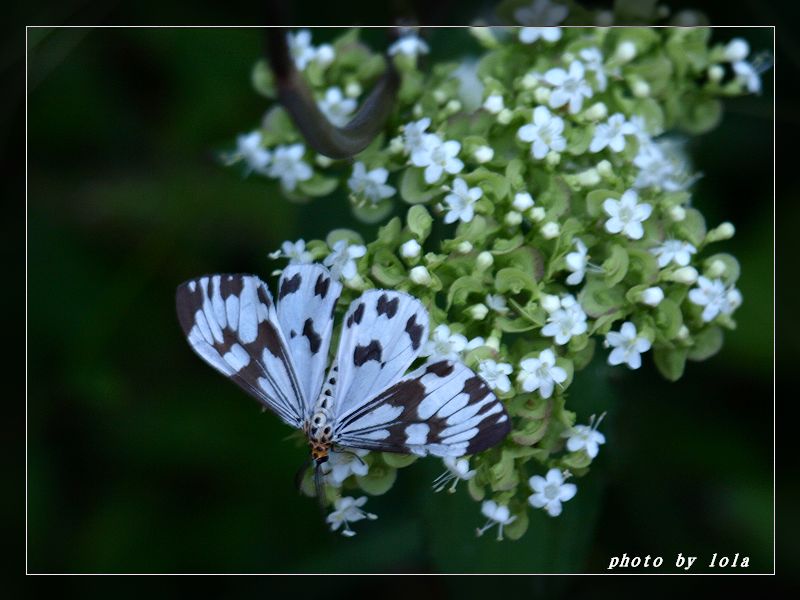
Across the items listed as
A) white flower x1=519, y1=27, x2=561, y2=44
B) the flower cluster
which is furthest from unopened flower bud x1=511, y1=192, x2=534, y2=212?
white flower x1=519, y1=27, x2=561, y2=44

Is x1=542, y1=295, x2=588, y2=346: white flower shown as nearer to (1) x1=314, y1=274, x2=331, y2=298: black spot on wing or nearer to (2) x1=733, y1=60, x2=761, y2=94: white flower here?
(1) x1=314, y1=274, x2=331, y2=298: black spot on wing

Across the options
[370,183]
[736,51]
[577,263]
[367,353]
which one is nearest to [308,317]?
[367,353]

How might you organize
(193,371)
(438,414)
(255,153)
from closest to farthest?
1. (438,414)
2. (255,153)
3. (193,371)

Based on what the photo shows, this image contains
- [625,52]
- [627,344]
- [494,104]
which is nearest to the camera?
[627,344]

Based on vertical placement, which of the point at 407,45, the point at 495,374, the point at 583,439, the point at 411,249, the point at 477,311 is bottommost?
the point at 583,439

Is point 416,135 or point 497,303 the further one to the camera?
point 416,135

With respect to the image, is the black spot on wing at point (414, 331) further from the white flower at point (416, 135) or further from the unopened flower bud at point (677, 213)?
the unopened flower bud at point (677, 213)

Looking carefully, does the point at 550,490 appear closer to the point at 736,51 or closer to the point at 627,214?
the point at 627,214

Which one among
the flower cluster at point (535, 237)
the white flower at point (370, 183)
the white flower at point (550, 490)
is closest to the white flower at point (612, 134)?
the flower cluster at point (535, 237)
